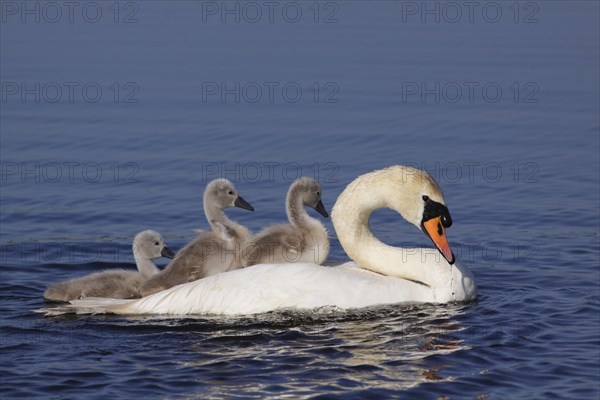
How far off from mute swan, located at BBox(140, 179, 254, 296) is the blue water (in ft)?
2.60

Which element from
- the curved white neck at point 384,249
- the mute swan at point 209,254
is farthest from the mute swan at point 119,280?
the curved white neck at point 384,249

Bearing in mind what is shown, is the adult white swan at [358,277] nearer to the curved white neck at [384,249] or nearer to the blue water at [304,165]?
the curved white neck at [384,249]

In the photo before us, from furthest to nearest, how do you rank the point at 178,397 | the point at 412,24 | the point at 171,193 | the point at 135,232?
the point at 412,24 < the point at 171,193 < the point at 135,232 < the point at 178,397

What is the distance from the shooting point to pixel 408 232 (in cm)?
1545

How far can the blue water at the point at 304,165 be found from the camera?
10.7 metres

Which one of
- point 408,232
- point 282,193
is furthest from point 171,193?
point 408,232

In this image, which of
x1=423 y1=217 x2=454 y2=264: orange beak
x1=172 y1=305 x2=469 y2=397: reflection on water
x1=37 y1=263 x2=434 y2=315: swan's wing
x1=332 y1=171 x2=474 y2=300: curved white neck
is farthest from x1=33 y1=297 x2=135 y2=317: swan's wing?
x1=423 y1=217 x2=454 y2=264: orange beak

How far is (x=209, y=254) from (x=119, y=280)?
935 mm

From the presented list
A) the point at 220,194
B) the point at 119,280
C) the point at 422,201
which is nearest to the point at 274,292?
the point at 422,201

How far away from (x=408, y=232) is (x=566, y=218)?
190 centimetres

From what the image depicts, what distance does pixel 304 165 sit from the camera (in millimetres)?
17312

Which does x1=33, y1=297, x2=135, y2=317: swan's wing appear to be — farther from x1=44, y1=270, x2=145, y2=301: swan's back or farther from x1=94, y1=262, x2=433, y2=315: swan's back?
x1=44, y1=270, x2=145, y2=301: swan's back

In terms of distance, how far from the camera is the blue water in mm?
10664

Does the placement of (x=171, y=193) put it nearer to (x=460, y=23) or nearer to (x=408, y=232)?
(x=408, y=232)
